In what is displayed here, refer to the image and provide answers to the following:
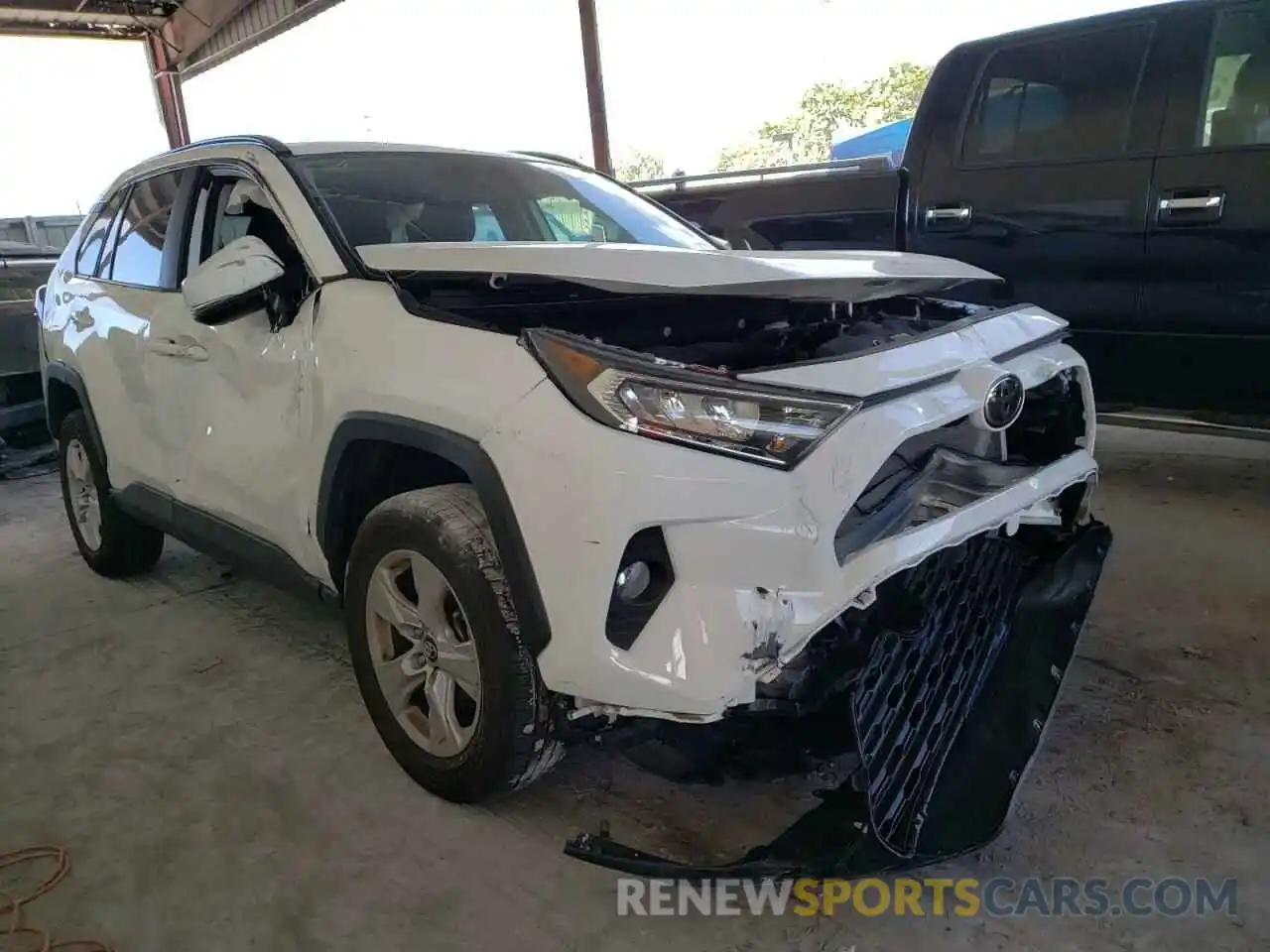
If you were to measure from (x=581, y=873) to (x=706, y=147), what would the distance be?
12.2 m

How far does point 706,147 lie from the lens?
12938 millimetres

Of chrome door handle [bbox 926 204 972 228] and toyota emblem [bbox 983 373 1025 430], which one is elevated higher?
chrome door handle [bbox 926 204 972 228]

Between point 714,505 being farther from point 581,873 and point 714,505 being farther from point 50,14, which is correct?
point 50,14

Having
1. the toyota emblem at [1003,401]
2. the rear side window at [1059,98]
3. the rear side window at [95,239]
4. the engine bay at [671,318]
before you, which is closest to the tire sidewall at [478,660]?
the engine bay at [671,318]

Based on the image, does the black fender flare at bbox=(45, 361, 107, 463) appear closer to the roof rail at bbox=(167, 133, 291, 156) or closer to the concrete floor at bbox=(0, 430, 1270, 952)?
the concrete floor at bbox=(0, 430, 1270, 952)

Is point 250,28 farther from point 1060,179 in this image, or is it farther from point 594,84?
point 1060,179

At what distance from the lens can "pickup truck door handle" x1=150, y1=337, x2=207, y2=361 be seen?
2.89m

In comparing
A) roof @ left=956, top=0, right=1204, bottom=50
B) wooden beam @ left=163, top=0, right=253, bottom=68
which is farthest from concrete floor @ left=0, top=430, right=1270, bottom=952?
wooden beam @ left=163, top=0, right=253, bottom=68

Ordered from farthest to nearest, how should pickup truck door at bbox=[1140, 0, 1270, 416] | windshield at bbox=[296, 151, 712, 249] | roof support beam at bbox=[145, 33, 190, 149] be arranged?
roof support beam at bbox=[145, 33, 190, 149] → pickup truck door at bbox=[1140, 0, 1270, 416] → windshield at bbox=[296, 151, 712, 249]

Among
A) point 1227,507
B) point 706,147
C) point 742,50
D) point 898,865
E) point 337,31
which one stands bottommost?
point 1227,507

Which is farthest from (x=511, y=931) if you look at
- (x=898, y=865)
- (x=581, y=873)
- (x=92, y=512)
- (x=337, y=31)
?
(x=337, y=31)

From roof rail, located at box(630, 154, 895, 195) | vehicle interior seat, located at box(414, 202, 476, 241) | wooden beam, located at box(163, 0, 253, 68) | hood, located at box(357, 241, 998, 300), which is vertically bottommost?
hood, located at box(357, 241, 998, 300)

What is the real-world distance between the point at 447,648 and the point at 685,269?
1.00 meters

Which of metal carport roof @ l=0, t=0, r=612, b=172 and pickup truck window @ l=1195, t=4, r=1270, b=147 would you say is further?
metal carport roof @ l=0, t=0, r=612, b=172
